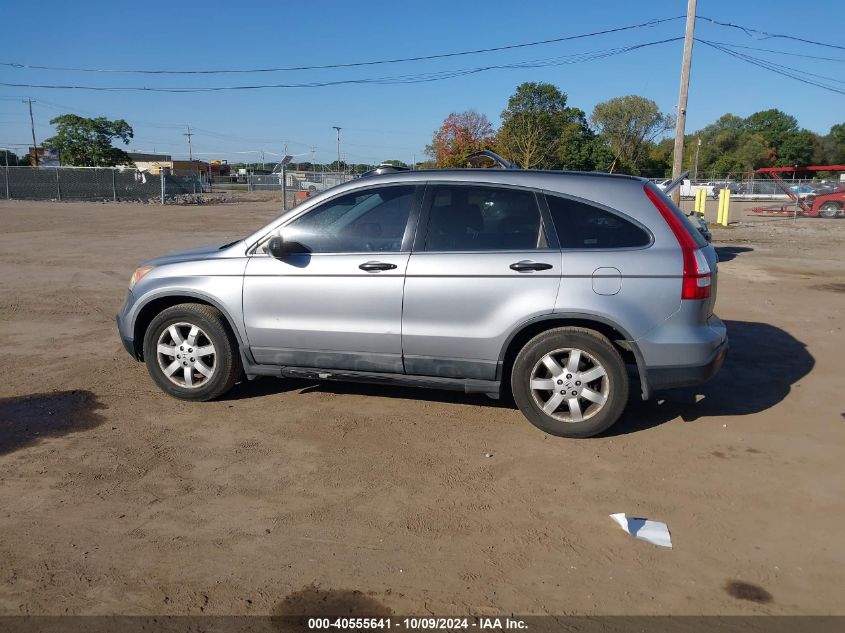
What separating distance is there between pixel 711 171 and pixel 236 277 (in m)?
87.6

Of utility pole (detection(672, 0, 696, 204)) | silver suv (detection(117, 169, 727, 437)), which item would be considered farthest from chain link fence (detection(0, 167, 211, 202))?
A: silver suv (detection(117, 169, 727, 437))

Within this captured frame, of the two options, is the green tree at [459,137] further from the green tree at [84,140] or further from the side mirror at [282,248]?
the green tree at [84,140]

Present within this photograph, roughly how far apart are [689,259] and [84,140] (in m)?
72.4

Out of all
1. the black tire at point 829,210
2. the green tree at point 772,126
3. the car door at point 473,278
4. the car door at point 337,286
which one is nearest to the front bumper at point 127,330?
the car door at point 337,286

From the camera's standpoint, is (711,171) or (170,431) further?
(711,171)

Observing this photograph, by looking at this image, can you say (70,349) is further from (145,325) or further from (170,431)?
(170,431)

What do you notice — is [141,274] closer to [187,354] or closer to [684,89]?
[187,354]

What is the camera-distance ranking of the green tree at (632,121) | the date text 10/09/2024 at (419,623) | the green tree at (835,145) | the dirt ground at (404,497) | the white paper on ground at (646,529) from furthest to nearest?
the green tree at (835,145)
the green tree at (632,121)
the white paper on ground at (646,529)
the dirt ground at (404,497)
the date text 10/09/2024 at (419,623)

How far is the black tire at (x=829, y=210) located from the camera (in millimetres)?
29938

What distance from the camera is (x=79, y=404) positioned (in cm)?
549

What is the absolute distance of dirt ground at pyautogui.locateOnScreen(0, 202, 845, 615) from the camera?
3.16 m

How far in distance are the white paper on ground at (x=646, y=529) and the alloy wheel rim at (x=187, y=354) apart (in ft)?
10.7

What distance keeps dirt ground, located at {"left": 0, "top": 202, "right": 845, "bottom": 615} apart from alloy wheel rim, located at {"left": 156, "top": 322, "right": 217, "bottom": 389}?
24 centimetres

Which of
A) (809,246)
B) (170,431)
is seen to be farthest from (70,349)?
(809,246)
